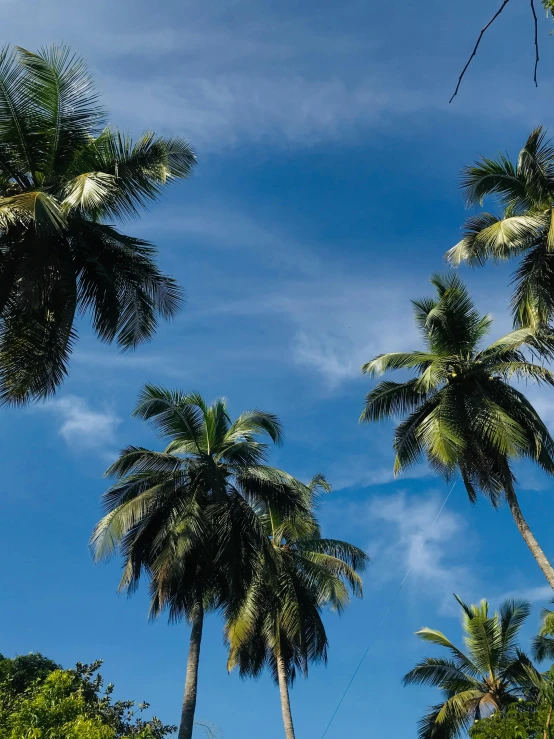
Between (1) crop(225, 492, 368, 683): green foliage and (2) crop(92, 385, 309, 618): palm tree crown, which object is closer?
(2) crop(92, 385, 309, 618): palm tree crown

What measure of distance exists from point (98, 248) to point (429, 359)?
11073mm

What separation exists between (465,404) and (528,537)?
369 cm

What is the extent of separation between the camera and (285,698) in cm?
2473

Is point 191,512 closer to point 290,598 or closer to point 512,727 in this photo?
point 290,598

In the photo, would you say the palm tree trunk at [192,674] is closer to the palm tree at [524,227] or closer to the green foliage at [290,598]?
the green foliage at [290,598]

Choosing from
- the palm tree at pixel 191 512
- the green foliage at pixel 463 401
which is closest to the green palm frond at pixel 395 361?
the green foliage at pixel 463 401

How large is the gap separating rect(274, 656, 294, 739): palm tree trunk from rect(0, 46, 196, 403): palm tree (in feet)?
54.0

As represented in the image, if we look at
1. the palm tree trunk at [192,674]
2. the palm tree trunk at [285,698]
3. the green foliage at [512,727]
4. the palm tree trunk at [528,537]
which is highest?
Answer: the palm tree trunk at [528,537]

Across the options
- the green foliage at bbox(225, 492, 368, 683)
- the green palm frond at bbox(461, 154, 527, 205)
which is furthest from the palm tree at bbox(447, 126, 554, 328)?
the green foliage at bbox(225, 492, 368, 683)

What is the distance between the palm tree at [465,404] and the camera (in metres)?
18.2

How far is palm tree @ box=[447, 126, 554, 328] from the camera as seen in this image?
15.3m

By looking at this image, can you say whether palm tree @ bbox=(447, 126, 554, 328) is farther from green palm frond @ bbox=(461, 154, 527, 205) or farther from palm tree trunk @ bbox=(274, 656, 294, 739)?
palm tree trunk @ bbox=(274, 656, 294, 739)

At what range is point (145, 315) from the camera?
12836 millimetres

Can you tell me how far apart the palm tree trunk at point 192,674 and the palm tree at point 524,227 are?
11462 millimetres
